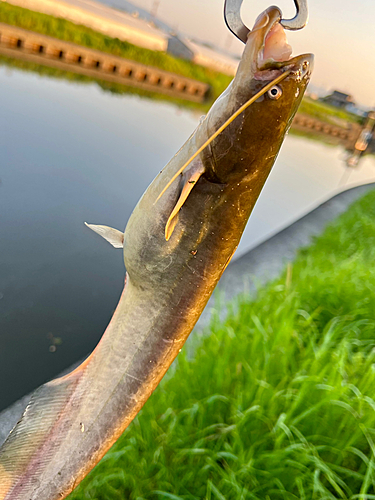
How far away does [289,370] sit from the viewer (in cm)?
177

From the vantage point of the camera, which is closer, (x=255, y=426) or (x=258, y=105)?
(x=258, y=105)

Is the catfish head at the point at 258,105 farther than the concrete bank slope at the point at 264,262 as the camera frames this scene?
No

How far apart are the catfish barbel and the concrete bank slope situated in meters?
0.70

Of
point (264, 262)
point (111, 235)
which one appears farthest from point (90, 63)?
point (111, 235)

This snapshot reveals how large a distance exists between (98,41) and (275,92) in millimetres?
12152

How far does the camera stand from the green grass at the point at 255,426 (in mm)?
1262

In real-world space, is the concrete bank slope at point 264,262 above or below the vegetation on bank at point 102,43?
below

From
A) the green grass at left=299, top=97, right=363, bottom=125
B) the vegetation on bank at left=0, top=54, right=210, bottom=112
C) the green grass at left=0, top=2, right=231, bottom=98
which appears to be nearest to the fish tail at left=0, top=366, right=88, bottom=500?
the vegetation on bank at left=0, top=54, right=210, bottom=112

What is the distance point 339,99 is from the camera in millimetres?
23344

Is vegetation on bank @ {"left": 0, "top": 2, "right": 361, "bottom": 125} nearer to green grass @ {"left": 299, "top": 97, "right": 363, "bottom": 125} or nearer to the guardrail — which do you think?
green grass @ {"left": 299, "top": 97, "right": 363, "bottom": 125}

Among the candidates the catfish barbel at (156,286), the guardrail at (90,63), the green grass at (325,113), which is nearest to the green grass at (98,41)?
the guardrail at (90,63)

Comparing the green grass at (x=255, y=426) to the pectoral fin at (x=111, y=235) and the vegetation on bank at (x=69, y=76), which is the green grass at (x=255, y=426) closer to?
the pectoral fin at (x=111, y=235)

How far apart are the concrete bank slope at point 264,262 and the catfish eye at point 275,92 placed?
1605mm

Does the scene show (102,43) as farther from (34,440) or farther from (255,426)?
(34,440)
